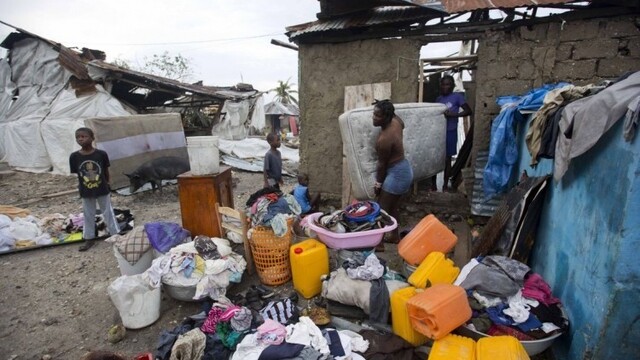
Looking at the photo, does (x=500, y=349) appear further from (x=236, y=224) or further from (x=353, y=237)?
(x=236, y=224)

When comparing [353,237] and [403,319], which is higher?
[353,237]

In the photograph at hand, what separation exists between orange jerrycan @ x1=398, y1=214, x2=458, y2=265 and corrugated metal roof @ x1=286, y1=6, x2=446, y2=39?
313 cm

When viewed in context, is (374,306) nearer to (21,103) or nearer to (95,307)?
(95,307)

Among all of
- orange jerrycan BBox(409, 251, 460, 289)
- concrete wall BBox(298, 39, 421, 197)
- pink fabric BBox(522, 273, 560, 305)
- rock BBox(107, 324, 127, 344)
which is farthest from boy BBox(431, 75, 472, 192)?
rock BBox(107, 324, 127, 344)

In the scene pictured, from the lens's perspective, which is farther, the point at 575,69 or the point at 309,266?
the point at 575,69

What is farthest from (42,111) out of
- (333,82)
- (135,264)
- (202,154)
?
(333,82)

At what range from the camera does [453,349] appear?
233cm

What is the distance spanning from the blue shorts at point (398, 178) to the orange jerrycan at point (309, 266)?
1247 mm

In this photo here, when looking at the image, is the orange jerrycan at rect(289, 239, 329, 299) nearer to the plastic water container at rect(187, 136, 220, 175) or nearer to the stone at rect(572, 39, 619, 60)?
the plastic water container at rect(187, 136, 220, 175)

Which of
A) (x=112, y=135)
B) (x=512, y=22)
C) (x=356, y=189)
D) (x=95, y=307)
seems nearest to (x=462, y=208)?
(x=356, y=189)

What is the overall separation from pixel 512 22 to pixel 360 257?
399cm

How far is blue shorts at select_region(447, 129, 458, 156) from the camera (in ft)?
19.7

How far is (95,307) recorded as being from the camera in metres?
3.62

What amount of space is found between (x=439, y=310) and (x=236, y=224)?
8.81ft
